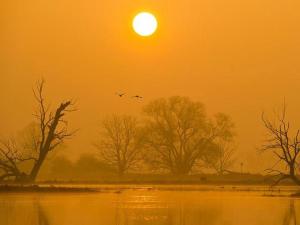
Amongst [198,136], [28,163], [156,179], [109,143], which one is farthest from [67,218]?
[28,163]

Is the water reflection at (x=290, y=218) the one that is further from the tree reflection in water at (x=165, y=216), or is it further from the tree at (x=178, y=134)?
the tree at (x=178, y=134)

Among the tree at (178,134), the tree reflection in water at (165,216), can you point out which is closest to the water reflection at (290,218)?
the tree reflection in water at (165,216)

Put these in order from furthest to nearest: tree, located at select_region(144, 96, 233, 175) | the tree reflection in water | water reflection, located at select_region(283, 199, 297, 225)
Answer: tree, located at select_region(144, 96, 233, 175) < water reflection, located at select_region(283, 199, 297, 225) < the tree reflection in water

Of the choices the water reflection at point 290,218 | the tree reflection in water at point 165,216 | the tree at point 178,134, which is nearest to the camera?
the tree reflection in water at point 165,216

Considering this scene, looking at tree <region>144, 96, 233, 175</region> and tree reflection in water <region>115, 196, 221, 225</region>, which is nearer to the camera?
tree reflection in water <region>115, 196, 221, 225</region>

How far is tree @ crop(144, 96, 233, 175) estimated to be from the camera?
76.3m

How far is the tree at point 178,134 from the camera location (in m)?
76.3

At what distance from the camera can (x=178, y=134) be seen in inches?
3056

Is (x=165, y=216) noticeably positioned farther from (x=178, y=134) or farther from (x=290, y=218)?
(x=178, y=134)

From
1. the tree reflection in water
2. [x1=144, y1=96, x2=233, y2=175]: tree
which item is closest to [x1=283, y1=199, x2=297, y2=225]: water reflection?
the tree reflection in water

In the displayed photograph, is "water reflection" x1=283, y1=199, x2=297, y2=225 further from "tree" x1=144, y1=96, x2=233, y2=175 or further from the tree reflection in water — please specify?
"tree" x1=144, y1=96, x2=233, y2=175

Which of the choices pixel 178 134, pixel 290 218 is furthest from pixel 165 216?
pixel 178 134

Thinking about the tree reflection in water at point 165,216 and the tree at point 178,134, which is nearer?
the tree reflection in water at point 165,216

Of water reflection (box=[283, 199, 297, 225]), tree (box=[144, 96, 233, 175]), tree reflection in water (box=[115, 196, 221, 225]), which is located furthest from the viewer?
tree (box=[144, 96, 233, 175])
